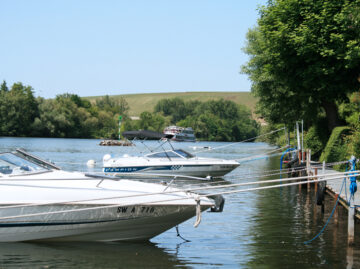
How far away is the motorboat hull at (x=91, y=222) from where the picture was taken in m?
11.2

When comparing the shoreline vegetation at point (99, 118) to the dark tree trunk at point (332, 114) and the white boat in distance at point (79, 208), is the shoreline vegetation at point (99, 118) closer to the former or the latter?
the dark tree trunk at point (332, 114)

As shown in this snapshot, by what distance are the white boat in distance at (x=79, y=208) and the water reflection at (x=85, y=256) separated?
0.19 m

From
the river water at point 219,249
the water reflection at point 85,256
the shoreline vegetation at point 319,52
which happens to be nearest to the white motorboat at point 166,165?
the shoreline vegetation at point 319,52

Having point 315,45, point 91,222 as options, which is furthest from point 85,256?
point 315,45

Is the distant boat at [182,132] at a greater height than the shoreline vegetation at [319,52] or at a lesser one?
lesser

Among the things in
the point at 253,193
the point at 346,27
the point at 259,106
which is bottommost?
the point at 253,193

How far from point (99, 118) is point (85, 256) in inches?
5418

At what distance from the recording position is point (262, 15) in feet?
113

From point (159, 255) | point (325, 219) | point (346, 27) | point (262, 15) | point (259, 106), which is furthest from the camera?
point (259, 106)

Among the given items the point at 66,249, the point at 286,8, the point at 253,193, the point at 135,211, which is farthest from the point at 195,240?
the point at 286,8

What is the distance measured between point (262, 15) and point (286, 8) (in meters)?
5.79

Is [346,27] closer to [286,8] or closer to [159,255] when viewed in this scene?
[286,8]

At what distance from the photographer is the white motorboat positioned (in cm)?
2883

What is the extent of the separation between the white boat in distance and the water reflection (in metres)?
0.19
